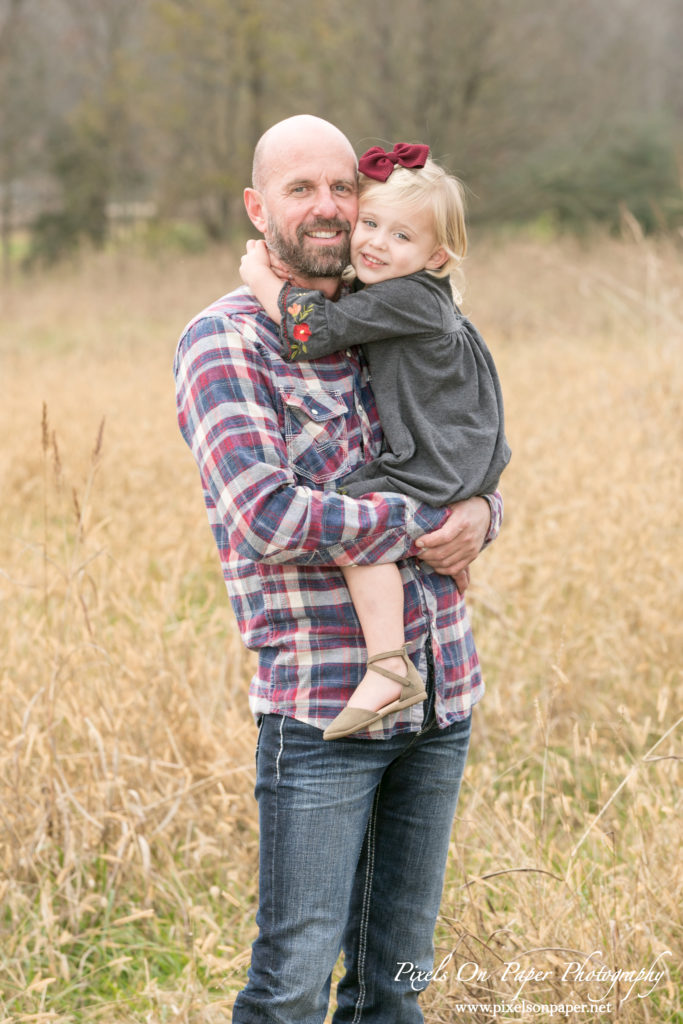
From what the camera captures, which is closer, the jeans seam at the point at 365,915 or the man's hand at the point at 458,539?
the man's hand at the point at 458,539

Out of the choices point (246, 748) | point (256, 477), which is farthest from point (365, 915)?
point (246, 748)

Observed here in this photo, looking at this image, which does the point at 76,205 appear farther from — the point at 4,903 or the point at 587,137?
the point at 4,903

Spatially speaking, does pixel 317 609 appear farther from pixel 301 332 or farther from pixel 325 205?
pixel 325 205

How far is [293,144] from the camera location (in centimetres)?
194

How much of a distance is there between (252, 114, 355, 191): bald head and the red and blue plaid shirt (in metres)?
0.24

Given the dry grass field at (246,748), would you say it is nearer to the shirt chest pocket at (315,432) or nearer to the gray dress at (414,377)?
the gray dress at (414,377)

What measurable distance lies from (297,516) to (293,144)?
2.31 ft

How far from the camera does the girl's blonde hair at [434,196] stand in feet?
6.50

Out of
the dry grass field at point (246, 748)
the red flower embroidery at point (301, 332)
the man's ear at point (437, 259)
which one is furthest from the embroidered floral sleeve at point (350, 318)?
the dry grass field at point (246, 748)

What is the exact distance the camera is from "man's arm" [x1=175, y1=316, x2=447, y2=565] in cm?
179

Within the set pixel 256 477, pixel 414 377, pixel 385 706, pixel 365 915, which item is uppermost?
pixel 414 377

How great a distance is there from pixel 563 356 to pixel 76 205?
14.0 m

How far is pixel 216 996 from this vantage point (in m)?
2.58

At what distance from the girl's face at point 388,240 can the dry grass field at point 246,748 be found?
905 mm
